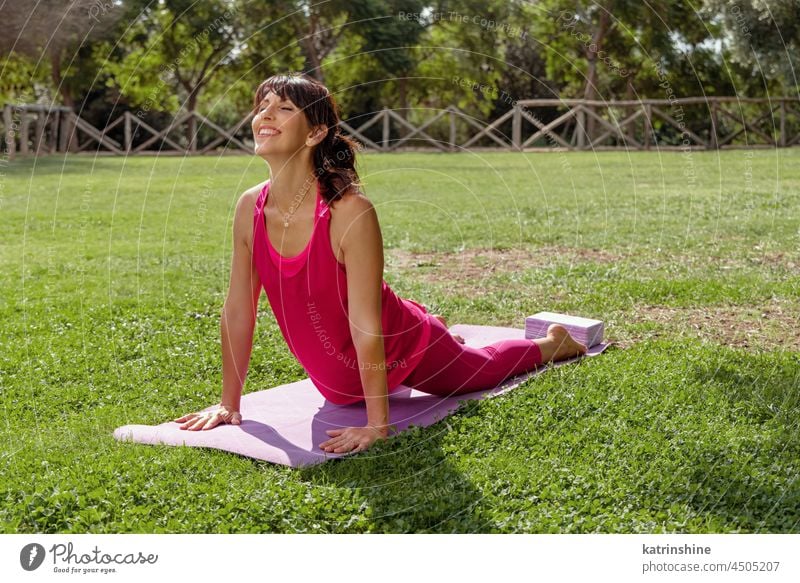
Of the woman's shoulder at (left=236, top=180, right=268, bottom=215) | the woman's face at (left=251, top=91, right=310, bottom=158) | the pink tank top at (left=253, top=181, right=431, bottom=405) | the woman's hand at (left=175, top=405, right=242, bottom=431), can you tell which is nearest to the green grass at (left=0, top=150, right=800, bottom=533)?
the woman's hand at (left=175, top=405, right=242, bottom=431)

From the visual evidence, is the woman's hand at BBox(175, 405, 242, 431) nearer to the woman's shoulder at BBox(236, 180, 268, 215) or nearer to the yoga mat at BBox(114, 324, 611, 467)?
the yoga mat at BBox(114, 324, 611, 467)

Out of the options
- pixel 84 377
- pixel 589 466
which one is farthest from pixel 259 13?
pixel 589 466

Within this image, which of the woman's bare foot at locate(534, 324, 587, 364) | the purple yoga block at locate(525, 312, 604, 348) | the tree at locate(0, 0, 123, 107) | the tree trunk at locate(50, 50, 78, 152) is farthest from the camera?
the tree trunk at locate(50, 50, 78, 152)

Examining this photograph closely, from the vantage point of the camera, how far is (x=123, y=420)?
16.9ft

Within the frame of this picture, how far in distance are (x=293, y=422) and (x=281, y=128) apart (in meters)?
1.44

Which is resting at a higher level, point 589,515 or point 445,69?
point 445,69

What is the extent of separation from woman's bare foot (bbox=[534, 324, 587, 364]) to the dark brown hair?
1.69 m

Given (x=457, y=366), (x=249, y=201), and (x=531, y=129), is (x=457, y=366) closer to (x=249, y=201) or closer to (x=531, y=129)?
(x=249, y=201)

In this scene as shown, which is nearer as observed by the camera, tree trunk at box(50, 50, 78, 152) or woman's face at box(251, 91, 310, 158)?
woman's face at box(251, 91, 310, 158)

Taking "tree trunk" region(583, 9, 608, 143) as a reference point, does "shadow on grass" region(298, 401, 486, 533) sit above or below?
below

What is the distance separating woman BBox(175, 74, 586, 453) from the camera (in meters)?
4.68

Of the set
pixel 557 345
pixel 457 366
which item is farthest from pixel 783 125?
pixel 457 366
